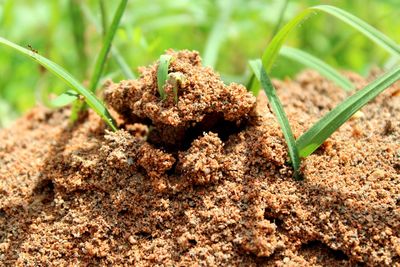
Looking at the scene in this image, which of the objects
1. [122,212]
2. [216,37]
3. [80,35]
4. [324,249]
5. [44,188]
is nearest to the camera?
[324,249]

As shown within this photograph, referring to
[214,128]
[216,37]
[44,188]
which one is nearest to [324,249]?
[214,128]

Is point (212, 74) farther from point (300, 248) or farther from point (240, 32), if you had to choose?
point (240, 32)

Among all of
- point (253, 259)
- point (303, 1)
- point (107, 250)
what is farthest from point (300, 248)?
point (303, 1)

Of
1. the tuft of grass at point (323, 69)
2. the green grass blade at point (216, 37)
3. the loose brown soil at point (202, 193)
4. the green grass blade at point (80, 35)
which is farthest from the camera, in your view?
the green grass blade at point (80, 35)

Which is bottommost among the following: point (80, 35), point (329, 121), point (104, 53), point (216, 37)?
point (329, 121)

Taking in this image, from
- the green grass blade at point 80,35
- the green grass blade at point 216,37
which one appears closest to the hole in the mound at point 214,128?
the green grass blade at point 216,37

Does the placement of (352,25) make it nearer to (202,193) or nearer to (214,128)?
(214,128)

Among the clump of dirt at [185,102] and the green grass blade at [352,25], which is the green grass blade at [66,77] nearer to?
the clump of dirt at [185,102]
